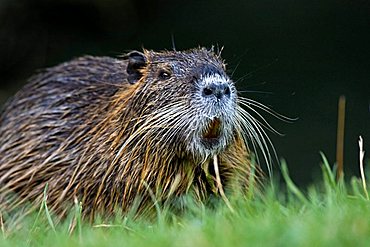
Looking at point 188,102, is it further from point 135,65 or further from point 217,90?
point 135,65

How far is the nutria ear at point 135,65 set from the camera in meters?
4.18

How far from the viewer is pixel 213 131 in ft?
12.3

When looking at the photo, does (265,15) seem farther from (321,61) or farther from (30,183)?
(30,183)

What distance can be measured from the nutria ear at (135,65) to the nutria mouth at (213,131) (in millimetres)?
531

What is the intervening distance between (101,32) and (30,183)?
3.09m

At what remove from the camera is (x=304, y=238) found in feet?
8.43

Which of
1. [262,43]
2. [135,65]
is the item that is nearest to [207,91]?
[135,65]

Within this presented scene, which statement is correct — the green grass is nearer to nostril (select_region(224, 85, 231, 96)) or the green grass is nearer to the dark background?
nostril (select_region(224, 85, 231, 96))

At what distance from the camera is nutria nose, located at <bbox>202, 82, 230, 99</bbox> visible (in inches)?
145

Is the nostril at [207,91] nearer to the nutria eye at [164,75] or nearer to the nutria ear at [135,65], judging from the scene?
the nutria eye at [164,75]

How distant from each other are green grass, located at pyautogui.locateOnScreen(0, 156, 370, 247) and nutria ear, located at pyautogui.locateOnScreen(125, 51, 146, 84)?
2.45 ft

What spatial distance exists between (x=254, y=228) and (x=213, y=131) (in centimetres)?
107

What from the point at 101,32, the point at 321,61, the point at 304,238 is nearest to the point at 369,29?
the point at 321,61

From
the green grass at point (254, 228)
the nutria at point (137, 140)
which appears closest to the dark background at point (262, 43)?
the nutria at point (137, 140)
